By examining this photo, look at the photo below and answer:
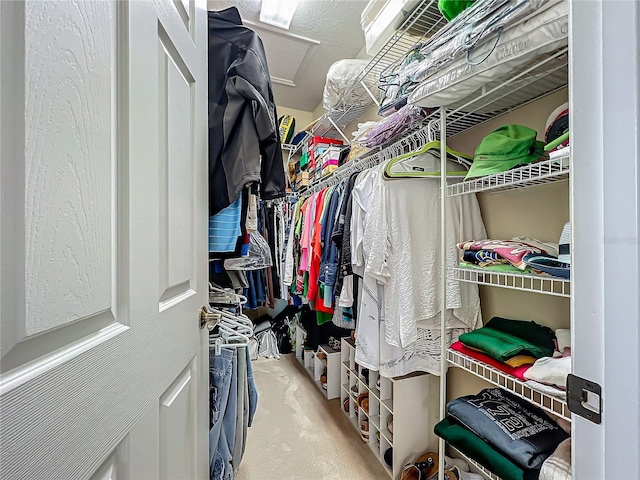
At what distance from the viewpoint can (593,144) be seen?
1.53ft

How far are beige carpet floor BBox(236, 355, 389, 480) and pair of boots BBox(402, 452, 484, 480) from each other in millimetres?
153

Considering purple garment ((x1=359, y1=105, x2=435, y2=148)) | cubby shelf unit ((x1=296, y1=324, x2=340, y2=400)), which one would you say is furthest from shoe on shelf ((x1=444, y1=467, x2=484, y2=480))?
purple garment ((x1=359, y1=105, x2=435, y2=148))

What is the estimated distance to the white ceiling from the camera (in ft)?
6.28

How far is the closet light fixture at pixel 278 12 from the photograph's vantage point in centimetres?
186

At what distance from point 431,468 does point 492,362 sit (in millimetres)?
797

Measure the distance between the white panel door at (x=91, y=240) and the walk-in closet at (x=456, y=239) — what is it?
380 millimetres

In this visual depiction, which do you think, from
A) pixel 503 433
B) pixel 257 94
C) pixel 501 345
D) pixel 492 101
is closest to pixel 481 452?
pixel 503 433

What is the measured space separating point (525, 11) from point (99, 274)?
114 cm

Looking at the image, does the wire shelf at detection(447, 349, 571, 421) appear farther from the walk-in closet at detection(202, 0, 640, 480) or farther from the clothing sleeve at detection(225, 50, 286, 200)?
the clothing sleeve at detection(225, 50, 286, 200)

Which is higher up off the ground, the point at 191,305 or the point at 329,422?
the point at 191,305

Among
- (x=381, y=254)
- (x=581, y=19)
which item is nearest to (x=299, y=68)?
(x=381, y=254)

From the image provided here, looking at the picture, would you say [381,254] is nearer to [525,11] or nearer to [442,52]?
[442,52]

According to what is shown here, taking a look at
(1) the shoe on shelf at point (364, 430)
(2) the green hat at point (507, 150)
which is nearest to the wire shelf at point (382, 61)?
(2) the green hat at point (507, 150)

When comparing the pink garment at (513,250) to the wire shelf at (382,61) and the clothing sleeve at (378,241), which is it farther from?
the wire shelf at (382,61)
